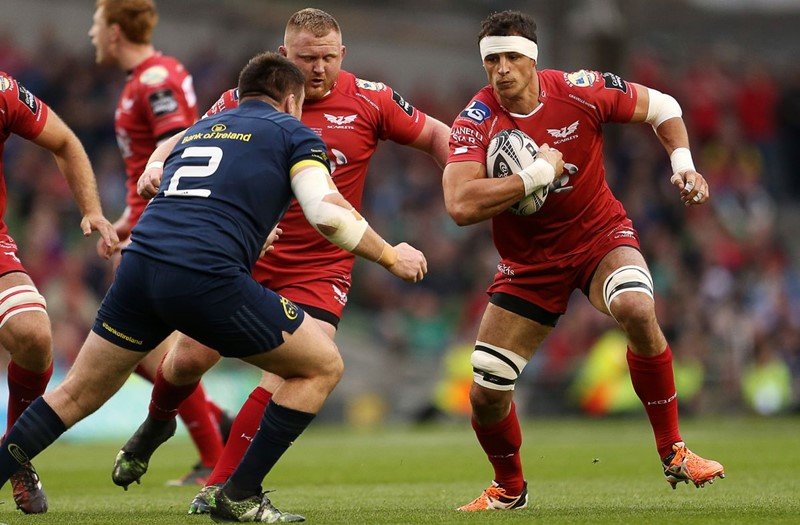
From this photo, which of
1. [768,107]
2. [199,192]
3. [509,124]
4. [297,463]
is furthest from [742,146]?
[199,192]

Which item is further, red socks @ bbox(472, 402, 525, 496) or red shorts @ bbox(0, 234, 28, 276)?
red socks @ bbox(472, 402, 525, 496)

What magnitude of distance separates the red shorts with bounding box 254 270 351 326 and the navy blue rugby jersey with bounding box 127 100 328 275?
1186 millimetres

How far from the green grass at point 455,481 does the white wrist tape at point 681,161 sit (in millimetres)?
1834

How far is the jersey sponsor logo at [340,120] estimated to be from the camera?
25.6ft

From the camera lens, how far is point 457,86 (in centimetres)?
2544

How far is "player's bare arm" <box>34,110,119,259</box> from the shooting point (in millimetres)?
7672

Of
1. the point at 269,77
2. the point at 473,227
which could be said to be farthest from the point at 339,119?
the point at 473,227

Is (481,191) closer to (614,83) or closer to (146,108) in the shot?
(614,83)

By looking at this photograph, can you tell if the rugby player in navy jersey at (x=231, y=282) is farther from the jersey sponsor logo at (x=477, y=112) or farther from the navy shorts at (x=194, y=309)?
the jersey sponsor logo at (x=477, y=112)

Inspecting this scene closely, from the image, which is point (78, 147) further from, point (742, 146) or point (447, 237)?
point (742, 146)

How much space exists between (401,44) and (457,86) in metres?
1.38

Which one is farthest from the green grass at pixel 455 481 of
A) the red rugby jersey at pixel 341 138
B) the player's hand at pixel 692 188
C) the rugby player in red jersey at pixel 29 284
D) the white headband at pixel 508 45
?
the white headband at pixel 508 45

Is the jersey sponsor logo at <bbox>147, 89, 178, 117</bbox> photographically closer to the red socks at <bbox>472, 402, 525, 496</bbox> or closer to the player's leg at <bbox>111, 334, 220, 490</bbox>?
the player's leg at <bbox>111, 334, 220, 490</bbox>

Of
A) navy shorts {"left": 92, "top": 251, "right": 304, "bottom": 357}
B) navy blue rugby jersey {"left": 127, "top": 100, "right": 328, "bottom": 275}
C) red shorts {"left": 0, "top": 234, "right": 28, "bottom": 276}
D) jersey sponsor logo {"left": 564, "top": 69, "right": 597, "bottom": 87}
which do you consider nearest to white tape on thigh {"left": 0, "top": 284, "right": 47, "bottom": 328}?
red shorts {"left": 0, "top": 234, "right": 28, "bottom": 276}
